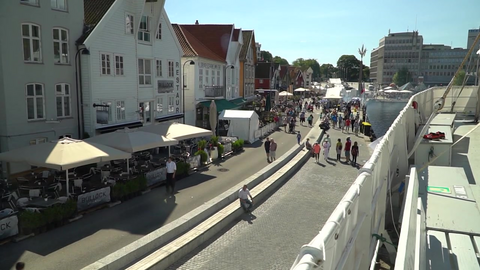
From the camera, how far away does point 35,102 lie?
685 inches

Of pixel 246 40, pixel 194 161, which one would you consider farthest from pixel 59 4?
pixel 246 40

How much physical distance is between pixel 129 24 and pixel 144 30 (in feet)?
4.94

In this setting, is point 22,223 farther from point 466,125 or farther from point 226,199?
point 466,125

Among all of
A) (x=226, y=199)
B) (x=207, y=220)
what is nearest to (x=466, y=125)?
(x=226, y=199)

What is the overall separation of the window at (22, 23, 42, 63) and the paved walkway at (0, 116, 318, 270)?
8179 mm

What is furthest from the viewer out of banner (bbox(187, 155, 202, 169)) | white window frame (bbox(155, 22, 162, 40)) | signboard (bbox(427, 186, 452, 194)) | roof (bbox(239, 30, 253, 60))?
roof (bbox(239, 30, 253, 60))

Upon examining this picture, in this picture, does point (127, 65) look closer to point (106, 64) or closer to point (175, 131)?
point (106, 64)

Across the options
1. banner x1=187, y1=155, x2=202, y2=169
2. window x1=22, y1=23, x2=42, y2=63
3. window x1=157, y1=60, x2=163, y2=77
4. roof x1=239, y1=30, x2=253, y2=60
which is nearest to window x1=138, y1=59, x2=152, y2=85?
window x1=157, y1=60, x2=163, y2=77

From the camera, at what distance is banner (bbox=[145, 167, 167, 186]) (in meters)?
16.2

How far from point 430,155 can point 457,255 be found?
6677mm

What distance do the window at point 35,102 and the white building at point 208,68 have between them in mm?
11120

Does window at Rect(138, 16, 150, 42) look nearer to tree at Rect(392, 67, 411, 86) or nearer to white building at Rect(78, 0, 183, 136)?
white building at Rect(78, 0, 183, 136)

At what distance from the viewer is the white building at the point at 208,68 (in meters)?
32.4

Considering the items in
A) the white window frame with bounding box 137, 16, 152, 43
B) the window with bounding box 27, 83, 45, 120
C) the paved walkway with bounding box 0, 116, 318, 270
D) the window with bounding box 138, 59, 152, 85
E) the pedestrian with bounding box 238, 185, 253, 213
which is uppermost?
the white window frame with bounding box 137, 16, 152, 43
